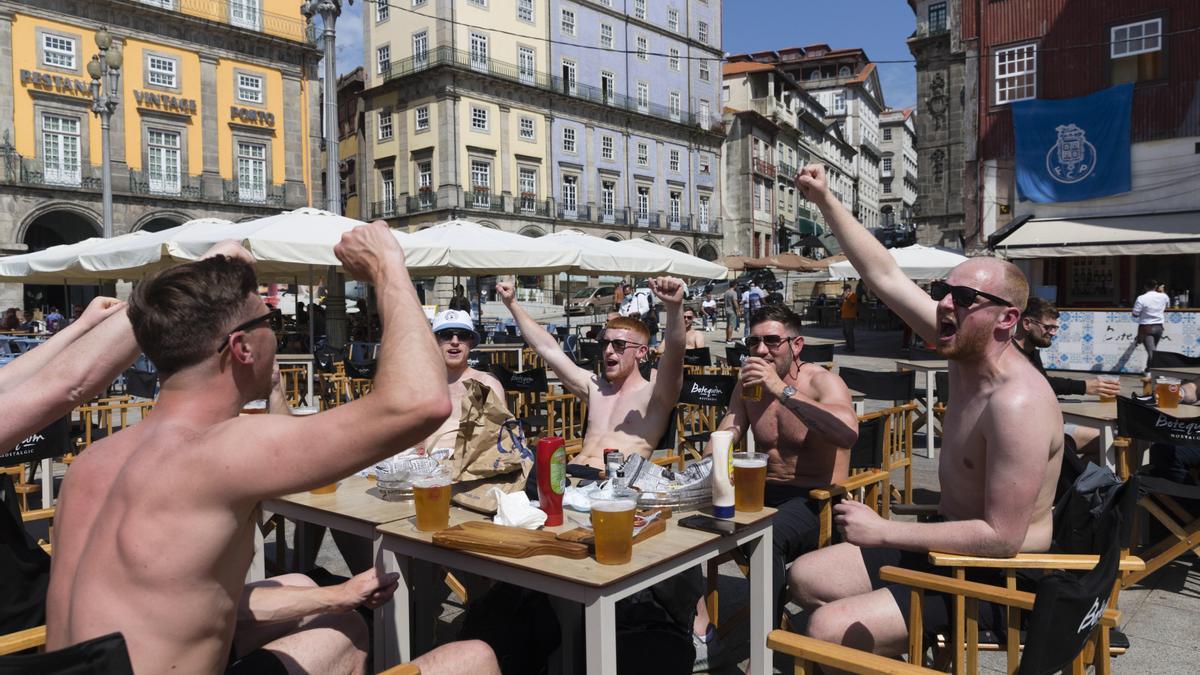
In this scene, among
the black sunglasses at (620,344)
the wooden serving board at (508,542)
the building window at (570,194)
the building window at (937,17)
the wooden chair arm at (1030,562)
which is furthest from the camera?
the building window at (570,194)

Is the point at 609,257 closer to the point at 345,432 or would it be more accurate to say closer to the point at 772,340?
the point at 772,340

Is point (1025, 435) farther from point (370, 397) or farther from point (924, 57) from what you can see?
point (924, 57)

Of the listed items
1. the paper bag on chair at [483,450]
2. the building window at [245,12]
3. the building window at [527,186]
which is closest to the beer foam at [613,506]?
the paper bag on chair at [483,450]

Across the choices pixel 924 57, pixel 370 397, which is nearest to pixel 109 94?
pixel 370 397

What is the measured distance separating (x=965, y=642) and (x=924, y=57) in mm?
40308

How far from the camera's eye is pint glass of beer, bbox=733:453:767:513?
8.81 feet

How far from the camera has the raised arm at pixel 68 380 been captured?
2.03 m

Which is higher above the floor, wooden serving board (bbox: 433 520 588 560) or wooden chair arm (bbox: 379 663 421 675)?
wooden serving board (bbox: 433 520 588 560)

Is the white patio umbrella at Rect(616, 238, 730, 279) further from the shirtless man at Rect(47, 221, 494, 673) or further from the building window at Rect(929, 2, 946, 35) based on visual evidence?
the building window at Rect(929, 2, 946, 35)

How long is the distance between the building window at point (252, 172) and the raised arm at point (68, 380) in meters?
32.7

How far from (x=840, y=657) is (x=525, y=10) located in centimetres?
4205

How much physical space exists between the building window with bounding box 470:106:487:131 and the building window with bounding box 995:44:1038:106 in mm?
24739

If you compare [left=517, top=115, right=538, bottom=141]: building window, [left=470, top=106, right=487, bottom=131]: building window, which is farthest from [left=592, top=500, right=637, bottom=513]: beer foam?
[left=517, top=115, right=538, bottom=141]: building window

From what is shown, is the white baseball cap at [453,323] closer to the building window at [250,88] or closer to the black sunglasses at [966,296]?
the black sunglasses at [966,296]
